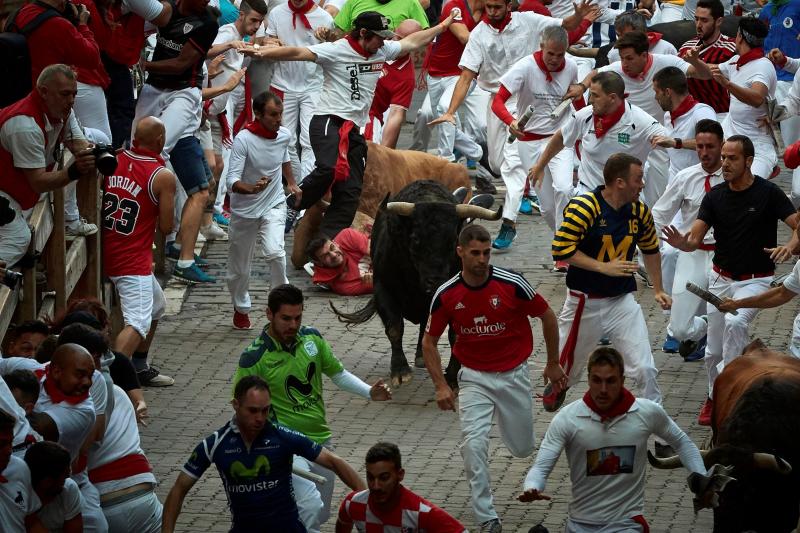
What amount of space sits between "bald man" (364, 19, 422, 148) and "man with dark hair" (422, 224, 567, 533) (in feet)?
27.4

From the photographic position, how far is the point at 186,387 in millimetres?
13320

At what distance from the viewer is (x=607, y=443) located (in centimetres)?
902

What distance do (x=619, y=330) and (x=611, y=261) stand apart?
521mm

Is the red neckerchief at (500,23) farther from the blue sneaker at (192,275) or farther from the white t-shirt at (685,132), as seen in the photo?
the blue sneaker at (192,275)

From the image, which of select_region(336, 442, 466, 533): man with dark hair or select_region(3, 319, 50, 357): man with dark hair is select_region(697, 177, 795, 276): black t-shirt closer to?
select_region(336, 442, 466, 533): man with dark hair

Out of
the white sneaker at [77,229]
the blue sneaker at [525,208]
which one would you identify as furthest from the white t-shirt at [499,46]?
the white sneaker at [77,229]

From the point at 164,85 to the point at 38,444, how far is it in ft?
25.4

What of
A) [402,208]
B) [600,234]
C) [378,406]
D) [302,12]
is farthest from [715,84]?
[600,234]

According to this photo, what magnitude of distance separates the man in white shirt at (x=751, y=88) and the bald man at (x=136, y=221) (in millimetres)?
5923

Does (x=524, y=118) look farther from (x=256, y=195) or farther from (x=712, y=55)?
(x=256, y=195)

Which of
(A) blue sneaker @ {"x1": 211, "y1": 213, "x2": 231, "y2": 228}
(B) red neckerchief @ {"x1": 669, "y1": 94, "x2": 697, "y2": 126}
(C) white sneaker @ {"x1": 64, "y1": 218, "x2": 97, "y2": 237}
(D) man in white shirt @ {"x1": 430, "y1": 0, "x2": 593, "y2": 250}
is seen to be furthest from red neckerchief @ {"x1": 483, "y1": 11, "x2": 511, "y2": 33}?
(C) white sneaker @ {"x1": 64, "y1": 218, "x2": 97, "y2": 237}

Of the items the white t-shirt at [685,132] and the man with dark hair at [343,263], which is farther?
the man with dark hair at [343,263]

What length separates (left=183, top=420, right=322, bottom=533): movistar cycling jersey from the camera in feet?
28.5

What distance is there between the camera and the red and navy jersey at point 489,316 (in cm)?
1024
